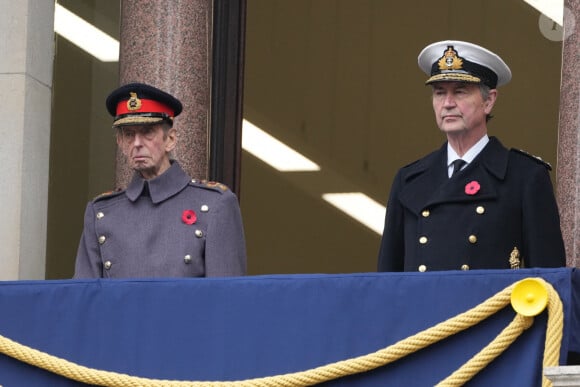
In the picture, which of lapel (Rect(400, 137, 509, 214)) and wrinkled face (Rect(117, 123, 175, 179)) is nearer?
lapel (Rect(400, 137, 509, 214))

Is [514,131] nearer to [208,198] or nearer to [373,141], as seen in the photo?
[373,141]

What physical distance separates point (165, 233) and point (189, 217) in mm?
115

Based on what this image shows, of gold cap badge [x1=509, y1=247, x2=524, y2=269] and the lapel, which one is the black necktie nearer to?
the lapel

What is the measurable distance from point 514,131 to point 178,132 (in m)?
7.03

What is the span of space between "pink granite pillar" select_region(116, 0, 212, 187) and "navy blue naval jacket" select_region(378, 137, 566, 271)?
2.34 m

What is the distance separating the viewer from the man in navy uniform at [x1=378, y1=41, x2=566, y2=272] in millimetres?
5781

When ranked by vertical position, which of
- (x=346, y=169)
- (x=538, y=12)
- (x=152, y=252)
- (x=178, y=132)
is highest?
(x=538, y=12)

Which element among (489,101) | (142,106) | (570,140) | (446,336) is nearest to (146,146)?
(142,106)

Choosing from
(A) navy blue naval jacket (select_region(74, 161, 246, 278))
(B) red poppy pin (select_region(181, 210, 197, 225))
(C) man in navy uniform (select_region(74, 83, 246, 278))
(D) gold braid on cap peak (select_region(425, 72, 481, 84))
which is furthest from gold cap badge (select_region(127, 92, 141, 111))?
(D) gold braid on cap peak (select_region(425, 72, 481, 84))

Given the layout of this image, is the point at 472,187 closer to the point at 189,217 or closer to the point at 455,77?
the point at 455,77

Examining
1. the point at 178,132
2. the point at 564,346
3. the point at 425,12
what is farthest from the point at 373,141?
the point at 564,346

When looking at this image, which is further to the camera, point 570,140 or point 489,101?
point 570,140

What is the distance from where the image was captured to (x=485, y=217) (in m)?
5.83

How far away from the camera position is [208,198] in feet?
21.0
